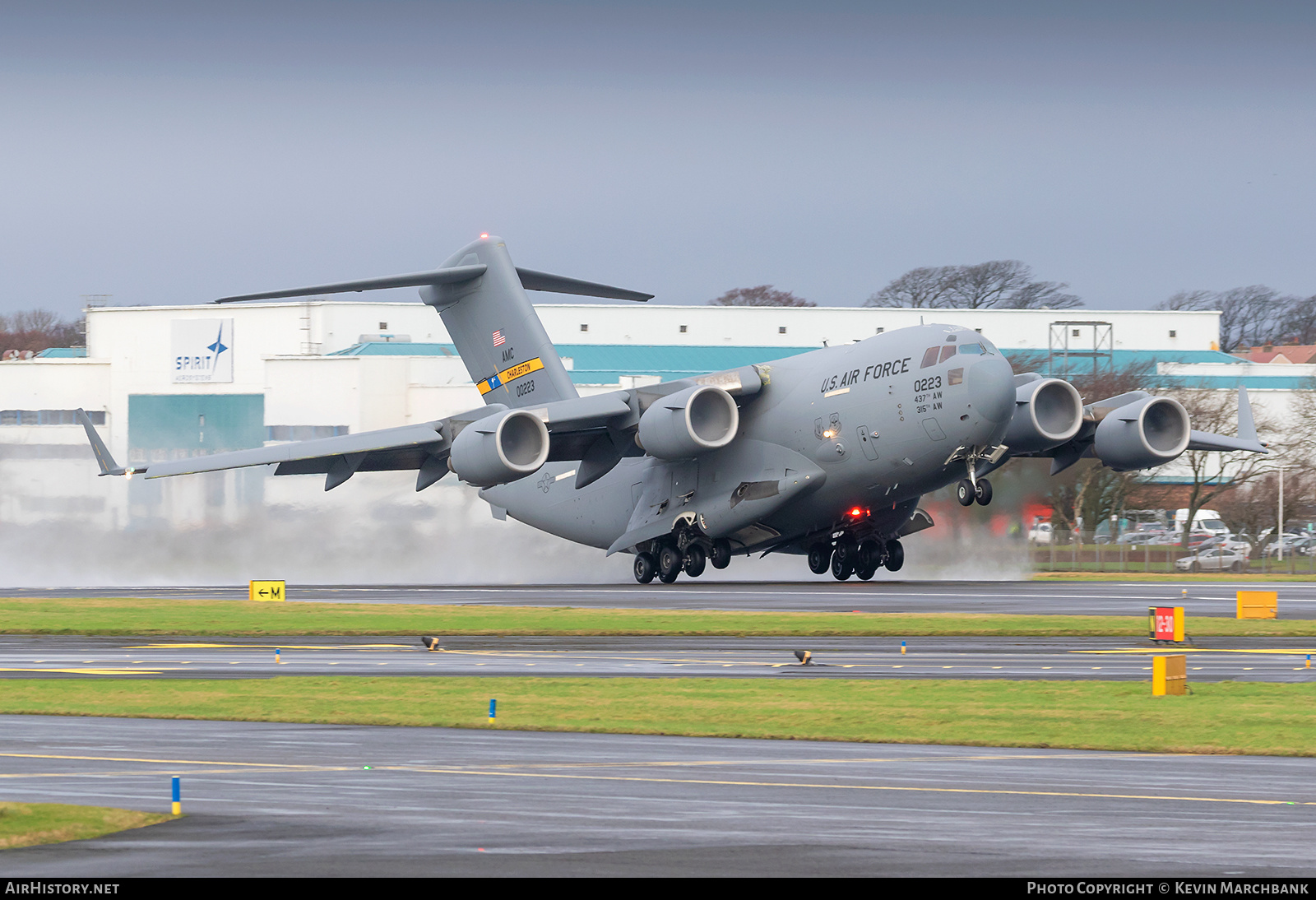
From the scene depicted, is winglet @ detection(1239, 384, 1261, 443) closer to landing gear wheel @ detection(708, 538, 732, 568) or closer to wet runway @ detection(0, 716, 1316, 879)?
landing gear wheel @ detection(708, 538, 732, 568)

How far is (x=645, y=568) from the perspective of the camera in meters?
43.0

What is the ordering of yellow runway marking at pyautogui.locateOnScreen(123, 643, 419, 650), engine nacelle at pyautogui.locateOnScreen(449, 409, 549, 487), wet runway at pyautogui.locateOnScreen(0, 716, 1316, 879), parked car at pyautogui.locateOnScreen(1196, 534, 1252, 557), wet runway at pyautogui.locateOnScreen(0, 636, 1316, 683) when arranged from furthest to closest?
parked car at pyautogui.locateOnScreen(1196, 534, 1252, 557) < engine nacelle at pyautogui.locateOnScreen(449, 409, 549, 487) < yellow runway marking at pyautogui.locateOnScreen(123, 643, 419, 650) < wet runway at pyautogui.locateOnScreen(0, 636, 1316, 683) < wet runway at pyautogui.locateOnScreen(0, 716, 1316, 879)

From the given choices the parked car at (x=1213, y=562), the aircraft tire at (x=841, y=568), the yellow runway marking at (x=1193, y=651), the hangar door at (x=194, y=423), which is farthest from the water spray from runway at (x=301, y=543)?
the hangar door at (x=194, y=423)

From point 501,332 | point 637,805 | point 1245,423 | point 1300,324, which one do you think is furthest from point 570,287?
point 1300,324

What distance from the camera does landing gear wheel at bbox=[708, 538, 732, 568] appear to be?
4144cm

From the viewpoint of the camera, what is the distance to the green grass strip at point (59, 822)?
31.8ft

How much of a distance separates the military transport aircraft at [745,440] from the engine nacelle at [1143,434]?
44 millimetres

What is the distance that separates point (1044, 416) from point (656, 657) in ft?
62.0

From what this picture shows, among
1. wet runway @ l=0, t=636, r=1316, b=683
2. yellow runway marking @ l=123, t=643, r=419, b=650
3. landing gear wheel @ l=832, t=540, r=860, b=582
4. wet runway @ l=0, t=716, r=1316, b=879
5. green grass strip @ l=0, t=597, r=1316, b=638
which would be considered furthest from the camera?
landing gear wheel @ l=832, t=540, r=860, b=582

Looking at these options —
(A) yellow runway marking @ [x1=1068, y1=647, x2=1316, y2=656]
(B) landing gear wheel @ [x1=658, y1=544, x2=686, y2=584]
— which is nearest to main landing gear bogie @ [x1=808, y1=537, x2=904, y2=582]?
(B) landing gear wheel @ [x1=658, y1=544, x2=686, y2=584]

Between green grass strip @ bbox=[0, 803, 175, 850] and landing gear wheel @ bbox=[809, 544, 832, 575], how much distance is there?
33.5 metres

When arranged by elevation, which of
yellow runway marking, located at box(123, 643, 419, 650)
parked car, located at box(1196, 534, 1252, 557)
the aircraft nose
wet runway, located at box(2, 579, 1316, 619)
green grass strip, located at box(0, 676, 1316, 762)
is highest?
the aircraft nose

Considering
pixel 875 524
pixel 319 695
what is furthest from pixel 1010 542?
pixel 319 695
